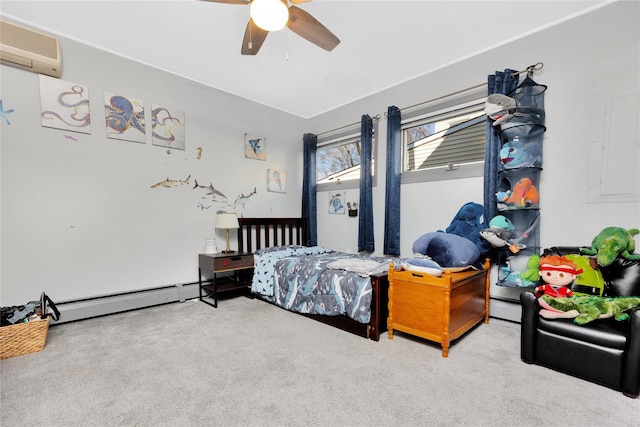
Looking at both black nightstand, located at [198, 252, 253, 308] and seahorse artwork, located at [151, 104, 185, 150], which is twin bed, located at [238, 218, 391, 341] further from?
seahorse artwork, located at [151, 104, 185, 150]

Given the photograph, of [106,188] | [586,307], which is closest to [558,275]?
[586,307]

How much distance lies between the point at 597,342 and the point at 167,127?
4157mm

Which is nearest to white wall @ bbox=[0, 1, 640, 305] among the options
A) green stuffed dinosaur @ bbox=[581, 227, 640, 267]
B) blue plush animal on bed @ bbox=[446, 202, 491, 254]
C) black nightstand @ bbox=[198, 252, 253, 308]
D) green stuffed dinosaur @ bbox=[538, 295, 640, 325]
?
black nightstand @ bbox=[198, 252, 253, 308]

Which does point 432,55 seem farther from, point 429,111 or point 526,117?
point 526,117

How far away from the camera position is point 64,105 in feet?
8.63

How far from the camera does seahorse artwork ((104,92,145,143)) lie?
114 inches

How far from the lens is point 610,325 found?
1.66 metres

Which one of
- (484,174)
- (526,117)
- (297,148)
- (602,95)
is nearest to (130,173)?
(297,148)

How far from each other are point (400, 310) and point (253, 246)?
238 centimetres

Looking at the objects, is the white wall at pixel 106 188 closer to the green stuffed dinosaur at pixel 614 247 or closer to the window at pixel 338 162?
the window at pixel 338 162

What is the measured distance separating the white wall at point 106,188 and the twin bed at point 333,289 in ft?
3.16

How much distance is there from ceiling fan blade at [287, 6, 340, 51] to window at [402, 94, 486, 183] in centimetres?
164

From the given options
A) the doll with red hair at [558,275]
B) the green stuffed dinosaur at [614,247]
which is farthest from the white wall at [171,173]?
the doll with red hair at [558,275]

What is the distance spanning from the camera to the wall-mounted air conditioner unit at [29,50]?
2283 millimetres
